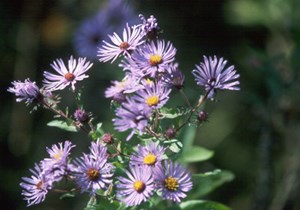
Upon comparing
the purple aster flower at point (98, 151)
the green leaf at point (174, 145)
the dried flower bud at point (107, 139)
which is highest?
the green leaf at point (174, 145)

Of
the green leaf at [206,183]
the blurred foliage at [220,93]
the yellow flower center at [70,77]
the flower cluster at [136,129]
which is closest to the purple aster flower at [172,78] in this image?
the flower cluster at [136,129]

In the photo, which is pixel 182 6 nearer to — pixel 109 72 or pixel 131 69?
pixel 109 72

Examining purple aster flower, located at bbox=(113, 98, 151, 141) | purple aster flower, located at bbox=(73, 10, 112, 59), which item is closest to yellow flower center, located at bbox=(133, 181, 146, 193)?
purple aster flower, located at bbox=(113, 98, 151, 141)

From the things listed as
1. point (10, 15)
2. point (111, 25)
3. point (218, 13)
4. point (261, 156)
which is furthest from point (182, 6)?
point (261, 156)

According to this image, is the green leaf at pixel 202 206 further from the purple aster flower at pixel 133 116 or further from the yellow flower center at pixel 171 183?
the purple aster flower at pixel 133 116

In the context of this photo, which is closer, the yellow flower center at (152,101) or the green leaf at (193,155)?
the yellow flower center at (152,101)

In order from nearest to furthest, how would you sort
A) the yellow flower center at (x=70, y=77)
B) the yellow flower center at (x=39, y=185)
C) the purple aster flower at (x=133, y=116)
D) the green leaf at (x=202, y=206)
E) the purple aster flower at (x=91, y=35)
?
the purple aster flower at (x=133, y=116) < the yellow flower center at (x=39, y=185) < the yellow flower center at (x=70, y=77) < the green leaf at (x=202, y=206) < the purple aster flower at (x=91, y=35)
